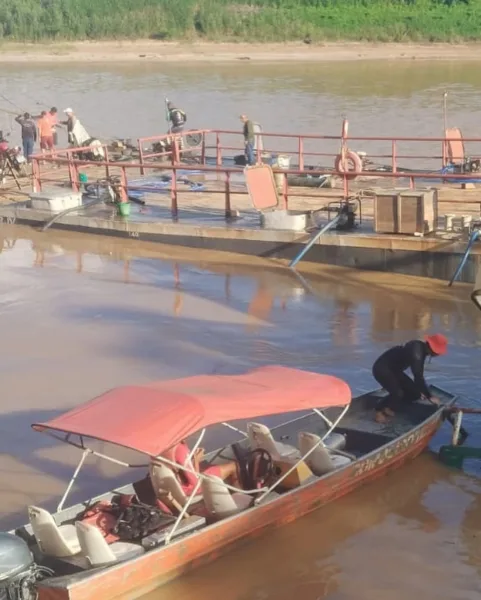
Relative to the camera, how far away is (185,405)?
8445mm

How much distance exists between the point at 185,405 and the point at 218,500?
0.92 metres

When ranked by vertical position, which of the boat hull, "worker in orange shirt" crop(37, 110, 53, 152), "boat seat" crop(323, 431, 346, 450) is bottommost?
the boat hull

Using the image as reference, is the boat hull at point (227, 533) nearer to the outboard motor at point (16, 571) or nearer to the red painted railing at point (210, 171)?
the outboard motor at point (16, 571)

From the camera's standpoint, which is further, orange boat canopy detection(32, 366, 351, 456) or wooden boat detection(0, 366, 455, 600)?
orange boat canopy detection(32, 366, 351, 456)

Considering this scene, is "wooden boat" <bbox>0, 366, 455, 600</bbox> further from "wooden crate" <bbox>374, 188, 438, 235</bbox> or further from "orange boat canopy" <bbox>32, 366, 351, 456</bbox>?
"wooden crate" <bbox>374, 188, 438, 235</bbox>

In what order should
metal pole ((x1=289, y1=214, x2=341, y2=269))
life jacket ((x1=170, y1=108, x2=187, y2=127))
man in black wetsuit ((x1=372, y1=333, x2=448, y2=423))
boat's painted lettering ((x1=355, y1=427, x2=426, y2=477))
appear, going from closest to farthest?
boat's painted lettering ((x1=355, y1=427, x2=426, y2=477)), man in black wetsuit ((x1=372, y1=333, x2=448, y2=423)), metal pole ((x1=289, y1=214, x2=341, y2=269)), life jacket ((x1=170, y1=108, x2=187, y2=127))

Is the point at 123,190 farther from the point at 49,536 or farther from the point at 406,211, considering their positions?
the point at 49,536

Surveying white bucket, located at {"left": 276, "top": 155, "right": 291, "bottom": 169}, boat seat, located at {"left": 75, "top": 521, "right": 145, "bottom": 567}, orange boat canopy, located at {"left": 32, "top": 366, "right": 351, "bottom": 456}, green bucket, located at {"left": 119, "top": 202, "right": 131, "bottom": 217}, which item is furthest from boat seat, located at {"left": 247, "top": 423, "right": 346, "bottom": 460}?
white bucket, located at {"left": 276, "top": 155, "right": 291, "bottom": 169}

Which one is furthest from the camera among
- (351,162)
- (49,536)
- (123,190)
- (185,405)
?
(351,162)

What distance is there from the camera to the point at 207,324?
49.3 feet

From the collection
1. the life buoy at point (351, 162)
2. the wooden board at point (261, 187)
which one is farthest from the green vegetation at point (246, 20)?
the wooden board at point (261, 187)

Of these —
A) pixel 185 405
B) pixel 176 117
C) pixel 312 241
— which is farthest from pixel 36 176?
pixel 185 405

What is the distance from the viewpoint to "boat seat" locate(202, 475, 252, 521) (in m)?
8.76

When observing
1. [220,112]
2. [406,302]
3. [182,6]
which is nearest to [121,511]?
[406,302]
